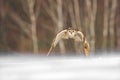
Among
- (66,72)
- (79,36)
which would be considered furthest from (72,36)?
(66,72)

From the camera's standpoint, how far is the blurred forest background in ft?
3.34

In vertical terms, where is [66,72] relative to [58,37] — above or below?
below

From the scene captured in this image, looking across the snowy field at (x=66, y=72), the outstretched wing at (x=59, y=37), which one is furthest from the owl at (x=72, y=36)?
the snowy field at (x=66, y=72)

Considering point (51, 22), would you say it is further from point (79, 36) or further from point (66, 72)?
point (66, 72)

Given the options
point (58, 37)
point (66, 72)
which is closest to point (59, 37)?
point (58, 37)

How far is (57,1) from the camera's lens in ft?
3.40

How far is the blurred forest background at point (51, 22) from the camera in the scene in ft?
3.34

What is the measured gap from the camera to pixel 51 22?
103 cm

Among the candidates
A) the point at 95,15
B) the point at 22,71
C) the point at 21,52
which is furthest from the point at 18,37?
the point at 22,71

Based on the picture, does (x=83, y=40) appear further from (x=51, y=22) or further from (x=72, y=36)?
(x=51, y=22)

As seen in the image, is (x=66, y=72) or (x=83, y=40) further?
(x=83, y=40)

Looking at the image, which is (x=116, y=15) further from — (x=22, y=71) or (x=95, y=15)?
(x=22, y=71)

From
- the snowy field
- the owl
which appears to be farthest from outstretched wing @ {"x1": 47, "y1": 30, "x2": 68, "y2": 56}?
the snowy field

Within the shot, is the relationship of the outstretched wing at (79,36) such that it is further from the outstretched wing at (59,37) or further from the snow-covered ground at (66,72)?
the snow-covered ground at (66,72)
